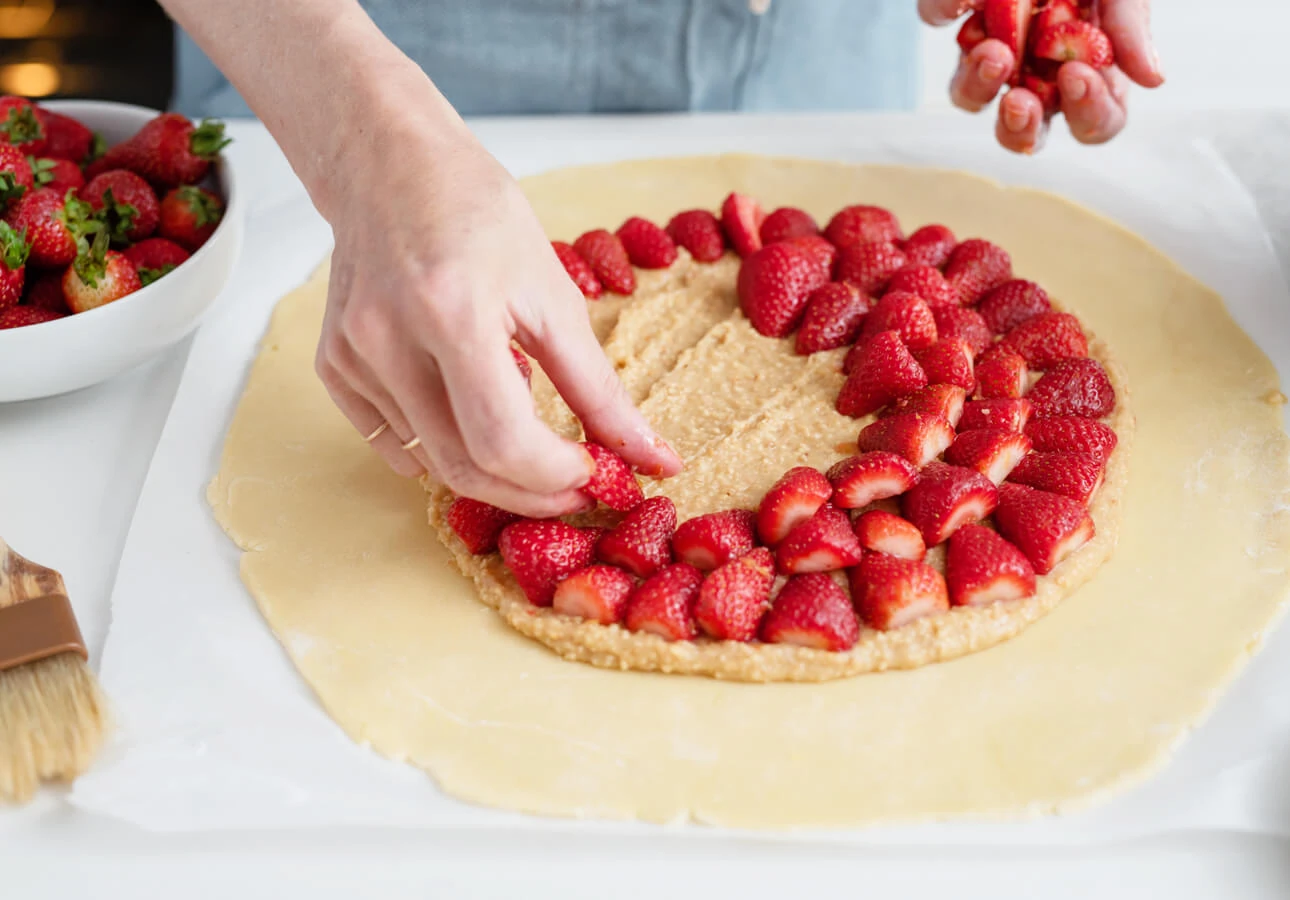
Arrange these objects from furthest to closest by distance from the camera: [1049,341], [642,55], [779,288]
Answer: [642,55]
[779,288]
[1049,341]

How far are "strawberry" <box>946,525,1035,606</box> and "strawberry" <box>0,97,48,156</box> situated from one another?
5.73 feet

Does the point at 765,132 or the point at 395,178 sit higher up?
the point at 395,178

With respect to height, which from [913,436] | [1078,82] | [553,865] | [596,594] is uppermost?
[1078,82]

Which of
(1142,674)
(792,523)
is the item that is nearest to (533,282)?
(792,523)

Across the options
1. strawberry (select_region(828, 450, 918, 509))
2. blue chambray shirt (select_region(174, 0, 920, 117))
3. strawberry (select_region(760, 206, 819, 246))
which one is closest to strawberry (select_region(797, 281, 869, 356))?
strawberry (select_region(760, 206, 819, 246))

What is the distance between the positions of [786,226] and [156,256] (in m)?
1.16

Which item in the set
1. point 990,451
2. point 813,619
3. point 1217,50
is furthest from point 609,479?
point 1217,50

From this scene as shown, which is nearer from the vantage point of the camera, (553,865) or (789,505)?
(553,865)

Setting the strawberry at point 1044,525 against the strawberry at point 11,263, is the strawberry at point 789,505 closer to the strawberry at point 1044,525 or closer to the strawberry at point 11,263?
the strawberry at point 1044,525

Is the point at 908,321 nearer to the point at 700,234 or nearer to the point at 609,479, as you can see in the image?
the point at 700,234

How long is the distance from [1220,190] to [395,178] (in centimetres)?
185

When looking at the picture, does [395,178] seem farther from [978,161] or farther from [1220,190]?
[1220,190]

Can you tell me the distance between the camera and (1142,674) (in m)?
1.56

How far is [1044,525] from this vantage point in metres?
1.67
